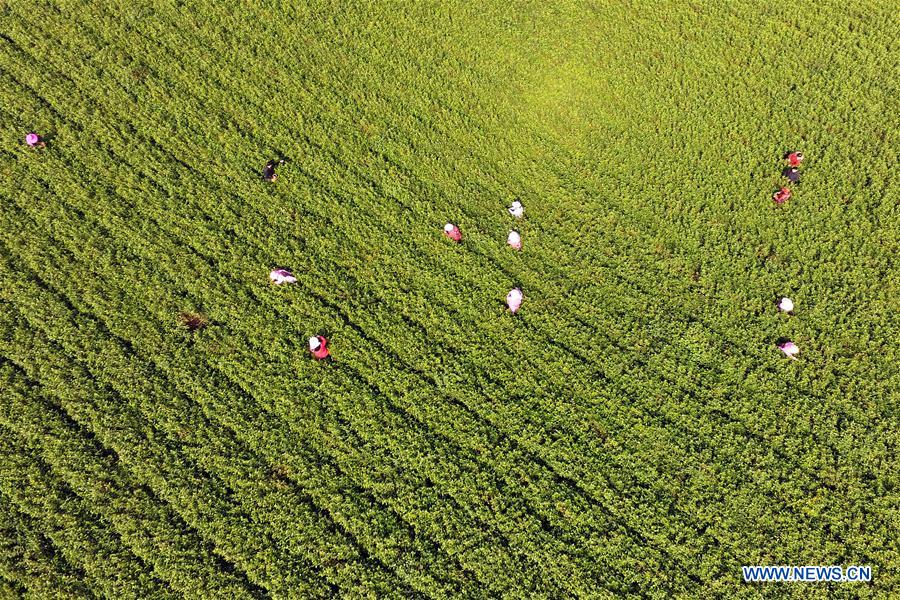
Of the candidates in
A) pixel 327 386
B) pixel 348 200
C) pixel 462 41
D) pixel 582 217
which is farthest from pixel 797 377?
pixel 462 41

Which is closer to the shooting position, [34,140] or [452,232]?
[452,232]

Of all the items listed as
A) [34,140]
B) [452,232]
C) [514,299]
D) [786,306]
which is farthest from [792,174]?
[34,140]

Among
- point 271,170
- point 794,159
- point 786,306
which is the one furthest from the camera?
point 794,159

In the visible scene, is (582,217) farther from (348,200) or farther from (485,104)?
(348,200)

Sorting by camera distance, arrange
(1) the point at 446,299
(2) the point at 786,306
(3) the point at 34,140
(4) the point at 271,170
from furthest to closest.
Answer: (4) the point at 271,170, (3) the point at 34,140, (1) the point at 446,299, (2) the point at 786,306

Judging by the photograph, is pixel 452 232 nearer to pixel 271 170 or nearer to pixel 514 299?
pixel 514 299

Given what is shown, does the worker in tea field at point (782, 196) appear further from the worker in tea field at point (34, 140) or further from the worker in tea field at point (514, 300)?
the worker in tea field at point (34, 140)
